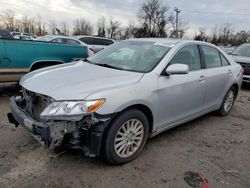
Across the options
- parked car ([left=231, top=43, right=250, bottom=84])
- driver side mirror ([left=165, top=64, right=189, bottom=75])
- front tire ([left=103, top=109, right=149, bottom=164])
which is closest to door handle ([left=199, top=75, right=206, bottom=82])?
driver side mirror ([left=165, top=64, right=189, bottom=75])

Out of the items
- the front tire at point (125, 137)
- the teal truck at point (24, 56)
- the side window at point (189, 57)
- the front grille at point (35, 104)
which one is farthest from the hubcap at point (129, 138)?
the teal truck at point (24, 56)

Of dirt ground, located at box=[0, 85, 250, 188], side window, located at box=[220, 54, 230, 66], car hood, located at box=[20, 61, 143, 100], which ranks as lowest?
dirt ground, located at box=[0, 85, 250, 188]

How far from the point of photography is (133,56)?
3.69 meters

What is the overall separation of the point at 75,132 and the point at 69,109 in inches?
10.5

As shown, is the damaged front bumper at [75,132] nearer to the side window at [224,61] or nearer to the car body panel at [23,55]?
the car body panel at [23,55]

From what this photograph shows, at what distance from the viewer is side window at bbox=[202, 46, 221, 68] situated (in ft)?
14.2

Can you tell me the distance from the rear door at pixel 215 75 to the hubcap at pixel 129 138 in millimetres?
1719

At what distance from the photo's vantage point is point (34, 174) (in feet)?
9.09

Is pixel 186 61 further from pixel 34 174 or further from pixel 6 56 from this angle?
pixel 6 56

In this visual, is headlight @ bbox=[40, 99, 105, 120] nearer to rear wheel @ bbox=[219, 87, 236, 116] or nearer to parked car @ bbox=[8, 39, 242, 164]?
parked car @ bbox=[8, 39, 242, 164]

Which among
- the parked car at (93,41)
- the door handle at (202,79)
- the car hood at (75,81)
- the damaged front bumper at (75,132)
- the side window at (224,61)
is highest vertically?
the parked car at (93,41)

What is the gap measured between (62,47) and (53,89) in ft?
11.2

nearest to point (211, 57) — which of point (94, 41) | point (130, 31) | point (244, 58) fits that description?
point (244, 58)

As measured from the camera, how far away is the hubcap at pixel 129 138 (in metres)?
2.93
